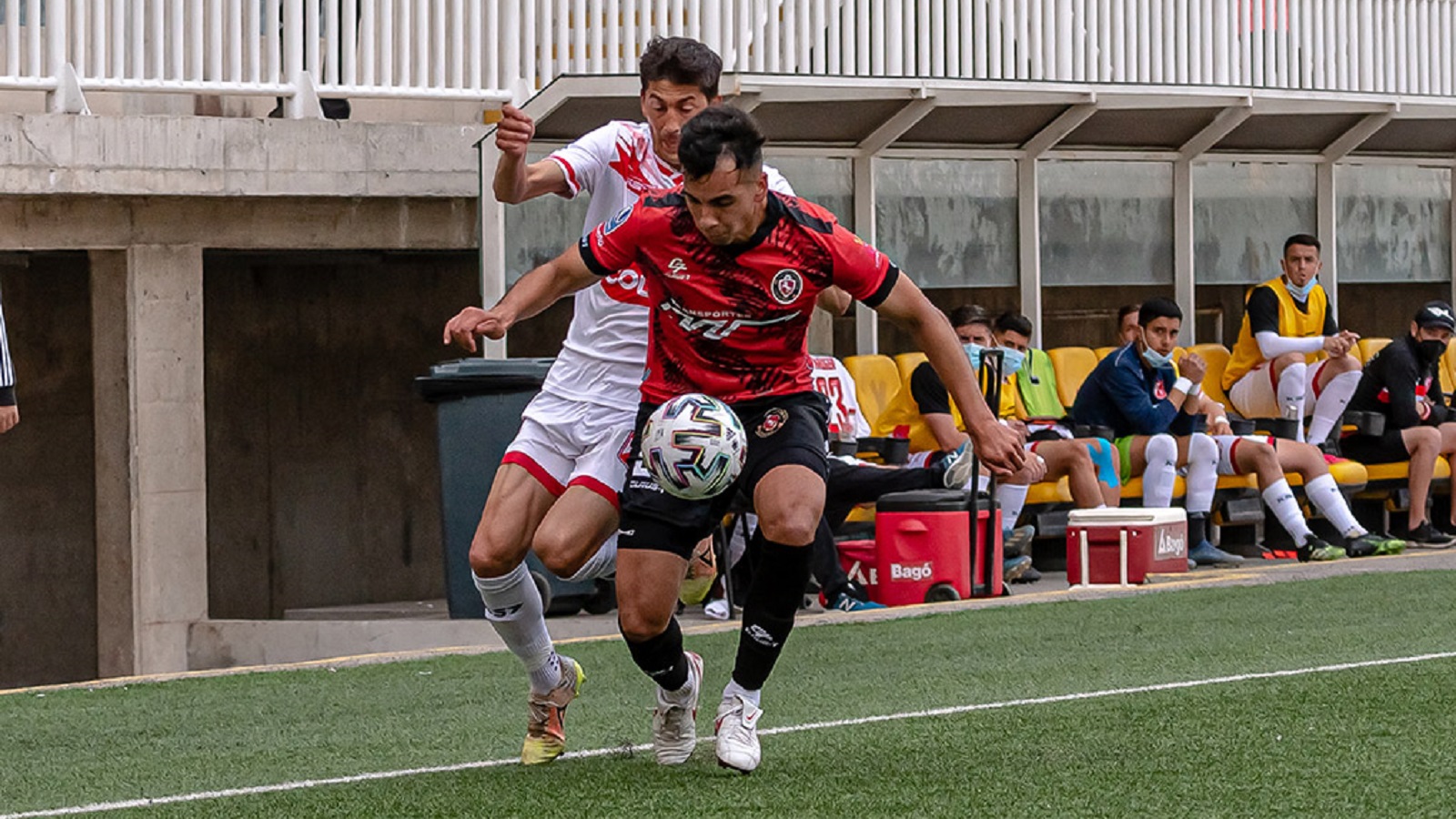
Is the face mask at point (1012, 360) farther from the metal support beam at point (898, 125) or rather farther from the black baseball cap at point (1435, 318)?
the black baseball cap at point (1435, 318)

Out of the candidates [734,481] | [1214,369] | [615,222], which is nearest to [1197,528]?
[1214,369]

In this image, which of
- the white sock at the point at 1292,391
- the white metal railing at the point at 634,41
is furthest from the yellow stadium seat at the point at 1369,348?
the white sock at the point at 1292,391

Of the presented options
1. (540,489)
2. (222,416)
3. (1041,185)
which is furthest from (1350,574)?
(222,416)

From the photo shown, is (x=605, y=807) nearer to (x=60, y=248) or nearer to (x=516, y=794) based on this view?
(x=516, y=794)

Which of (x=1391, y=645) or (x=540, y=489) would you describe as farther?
(x=1391, y=645)

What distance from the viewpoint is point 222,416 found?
17.0 metres

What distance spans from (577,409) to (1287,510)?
8.02 m

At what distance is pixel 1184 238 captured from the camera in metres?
17.2

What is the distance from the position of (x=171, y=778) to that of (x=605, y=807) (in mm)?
1609

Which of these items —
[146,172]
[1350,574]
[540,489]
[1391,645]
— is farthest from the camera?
[146,172]

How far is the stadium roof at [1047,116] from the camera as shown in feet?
45.3

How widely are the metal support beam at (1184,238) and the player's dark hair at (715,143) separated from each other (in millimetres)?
12035

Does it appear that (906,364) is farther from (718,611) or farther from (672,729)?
(672,729)

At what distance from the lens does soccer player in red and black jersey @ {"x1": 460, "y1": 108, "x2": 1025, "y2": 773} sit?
5.65 m
